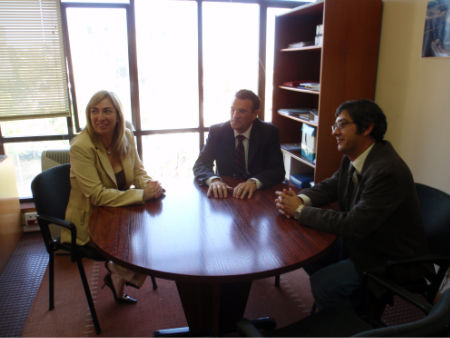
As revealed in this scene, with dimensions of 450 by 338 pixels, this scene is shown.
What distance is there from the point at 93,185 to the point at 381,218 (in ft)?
4.80

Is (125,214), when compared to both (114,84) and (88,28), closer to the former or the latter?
(114,84)

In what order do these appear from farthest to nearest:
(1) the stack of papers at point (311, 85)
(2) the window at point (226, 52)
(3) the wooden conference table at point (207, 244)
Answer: (2) the window at point (226, 52)
(1) the stack of papers at point (311, 85)
(3) the wooden conference table at point (207, 244)

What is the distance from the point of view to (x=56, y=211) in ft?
6.84

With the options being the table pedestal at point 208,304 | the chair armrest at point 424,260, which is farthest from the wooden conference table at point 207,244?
the chair armrest at point 424,260

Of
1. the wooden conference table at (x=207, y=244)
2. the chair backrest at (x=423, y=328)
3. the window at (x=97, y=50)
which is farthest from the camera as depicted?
the window at (x=97, y=50)

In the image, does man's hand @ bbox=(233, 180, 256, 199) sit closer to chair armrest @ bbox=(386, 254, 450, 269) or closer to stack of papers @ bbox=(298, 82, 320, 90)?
chair armrest @ bbox=(386, 254, 450, 269)

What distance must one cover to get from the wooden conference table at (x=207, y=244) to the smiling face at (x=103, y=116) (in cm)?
→ 49

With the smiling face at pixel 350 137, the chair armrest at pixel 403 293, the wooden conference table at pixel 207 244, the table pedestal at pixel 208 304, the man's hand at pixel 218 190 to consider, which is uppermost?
the smiling face at pixel 350 137

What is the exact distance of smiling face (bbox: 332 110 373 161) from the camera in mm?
1694

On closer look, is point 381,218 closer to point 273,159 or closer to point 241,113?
point 273,159

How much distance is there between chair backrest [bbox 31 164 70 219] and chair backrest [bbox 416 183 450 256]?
196cm

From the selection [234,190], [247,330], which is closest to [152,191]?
[234,190]

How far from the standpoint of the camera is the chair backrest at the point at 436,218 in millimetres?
1575

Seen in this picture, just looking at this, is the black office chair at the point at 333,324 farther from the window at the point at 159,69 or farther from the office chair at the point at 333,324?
the window at the point at 159,69
